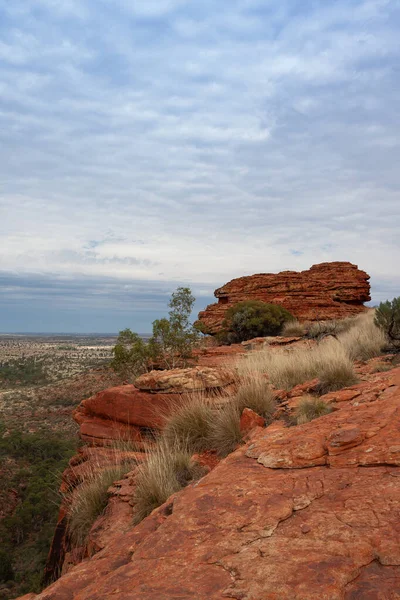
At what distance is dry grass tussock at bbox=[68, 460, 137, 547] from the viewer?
569 centimetres

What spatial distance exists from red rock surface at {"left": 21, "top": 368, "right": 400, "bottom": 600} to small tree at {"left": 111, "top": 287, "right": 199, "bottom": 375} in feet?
29.3

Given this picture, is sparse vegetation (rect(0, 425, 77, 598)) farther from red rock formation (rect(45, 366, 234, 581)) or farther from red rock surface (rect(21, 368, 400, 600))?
red rock surface (rect(21, 368, 400, 600))

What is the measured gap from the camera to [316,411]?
5.50 m

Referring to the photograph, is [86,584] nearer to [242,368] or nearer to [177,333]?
[242,368]

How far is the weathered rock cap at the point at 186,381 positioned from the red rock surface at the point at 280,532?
3.88m

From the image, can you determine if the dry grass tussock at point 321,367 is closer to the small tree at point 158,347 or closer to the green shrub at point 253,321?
the small tree at point 158,347

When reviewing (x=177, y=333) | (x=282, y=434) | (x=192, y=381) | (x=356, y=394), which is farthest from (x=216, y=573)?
(x=177, y=333)

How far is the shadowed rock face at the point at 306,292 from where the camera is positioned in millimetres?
29875

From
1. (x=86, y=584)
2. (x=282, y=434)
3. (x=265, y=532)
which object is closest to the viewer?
(x=265, y=532)

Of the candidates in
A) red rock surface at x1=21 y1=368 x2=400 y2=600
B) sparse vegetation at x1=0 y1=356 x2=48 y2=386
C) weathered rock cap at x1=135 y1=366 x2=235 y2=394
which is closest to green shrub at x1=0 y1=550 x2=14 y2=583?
weathered rock cap at x1=135 y1=366 x2=235 y2=394

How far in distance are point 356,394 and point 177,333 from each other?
29.1 feet

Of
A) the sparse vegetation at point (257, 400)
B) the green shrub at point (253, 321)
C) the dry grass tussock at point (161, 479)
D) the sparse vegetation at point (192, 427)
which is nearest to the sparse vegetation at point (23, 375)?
the green shrub at point (253, 321)

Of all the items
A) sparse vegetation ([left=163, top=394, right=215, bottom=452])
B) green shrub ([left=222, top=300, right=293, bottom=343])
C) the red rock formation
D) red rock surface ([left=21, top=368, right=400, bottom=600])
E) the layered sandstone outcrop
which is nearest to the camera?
red rock surface ([left=21, top=368, right=400, bottom=600])

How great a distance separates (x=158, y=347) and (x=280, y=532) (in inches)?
435
